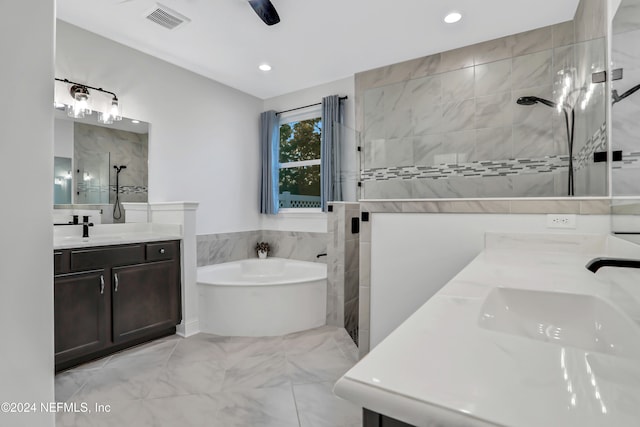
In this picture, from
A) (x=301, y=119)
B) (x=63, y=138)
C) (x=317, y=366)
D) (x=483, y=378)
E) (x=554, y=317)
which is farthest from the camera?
(x=301, y=119)

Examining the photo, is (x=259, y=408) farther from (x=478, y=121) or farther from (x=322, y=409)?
(x=478, y=121)

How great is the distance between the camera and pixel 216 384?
2041mm

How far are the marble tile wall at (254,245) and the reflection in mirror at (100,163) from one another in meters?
0.94

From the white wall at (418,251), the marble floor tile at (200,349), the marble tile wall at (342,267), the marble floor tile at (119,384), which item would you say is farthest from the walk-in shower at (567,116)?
the marble floor tile at (119,384)

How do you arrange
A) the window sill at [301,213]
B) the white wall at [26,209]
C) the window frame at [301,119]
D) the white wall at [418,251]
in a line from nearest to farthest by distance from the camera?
the white wall at [26,209] < the white wall at [418,251] < the window sill at [301,213] < the window frame at [301,119]

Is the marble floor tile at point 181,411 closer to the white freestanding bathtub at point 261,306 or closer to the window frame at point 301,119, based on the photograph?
the white freestanding bathtub at point 261,306

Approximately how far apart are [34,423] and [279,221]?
3.63m

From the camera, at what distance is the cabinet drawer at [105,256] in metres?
2.27

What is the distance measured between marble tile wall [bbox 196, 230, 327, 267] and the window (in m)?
0.42

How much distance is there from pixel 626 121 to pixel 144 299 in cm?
323

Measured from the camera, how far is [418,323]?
0.62 m

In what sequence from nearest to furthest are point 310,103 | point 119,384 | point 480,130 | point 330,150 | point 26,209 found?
point 26,209, point 119,384, point 480,130, point 330,150, point 310,103

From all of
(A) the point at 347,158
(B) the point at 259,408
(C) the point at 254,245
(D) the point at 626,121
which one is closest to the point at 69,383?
(B) the point at 259,408

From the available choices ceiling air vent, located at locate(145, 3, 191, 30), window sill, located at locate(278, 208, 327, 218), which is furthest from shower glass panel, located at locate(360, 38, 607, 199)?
ceiling air vent, located at locate(145, 3, 191, 30)
